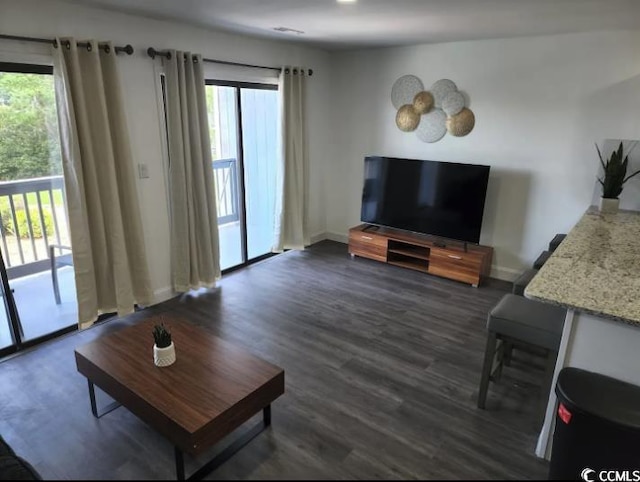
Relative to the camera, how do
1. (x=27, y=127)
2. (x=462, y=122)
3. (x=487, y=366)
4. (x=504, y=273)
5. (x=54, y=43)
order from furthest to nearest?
(x=504, y=273)
(x=462, y=122)
(x=27, y=127)
(x=54, y=43)
(x=487, y=366)

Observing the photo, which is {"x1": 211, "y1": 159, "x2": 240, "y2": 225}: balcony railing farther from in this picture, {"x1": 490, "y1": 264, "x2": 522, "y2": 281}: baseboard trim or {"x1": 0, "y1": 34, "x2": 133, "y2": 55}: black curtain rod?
{"x1": 490, "y1": 264, "x2": 522, "y2": 281}: baseboard trim

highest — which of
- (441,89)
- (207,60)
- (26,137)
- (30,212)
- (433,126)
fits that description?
(207,60)

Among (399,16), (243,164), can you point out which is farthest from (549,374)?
(243,164)

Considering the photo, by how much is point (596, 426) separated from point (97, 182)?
→ 327 cm

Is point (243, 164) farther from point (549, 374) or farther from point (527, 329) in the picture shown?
point (549, 374)

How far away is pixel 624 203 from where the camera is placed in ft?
11.5

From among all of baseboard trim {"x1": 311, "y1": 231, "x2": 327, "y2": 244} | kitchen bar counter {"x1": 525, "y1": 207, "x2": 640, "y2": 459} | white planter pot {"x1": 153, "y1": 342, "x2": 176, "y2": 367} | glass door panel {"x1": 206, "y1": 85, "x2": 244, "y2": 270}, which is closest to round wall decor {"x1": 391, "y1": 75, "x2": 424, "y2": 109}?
glass door panel {"x1": 206, "y1": 85, "x2": 244, "y2": 270}

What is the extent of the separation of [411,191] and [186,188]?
2.34 metres

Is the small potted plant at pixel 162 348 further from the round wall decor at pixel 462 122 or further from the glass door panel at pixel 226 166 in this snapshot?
the round wall decor at pixel 462 122

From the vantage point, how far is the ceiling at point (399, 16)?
2.67 metres

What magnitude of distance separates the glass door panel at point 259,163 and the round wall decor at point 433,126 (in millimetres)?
1644

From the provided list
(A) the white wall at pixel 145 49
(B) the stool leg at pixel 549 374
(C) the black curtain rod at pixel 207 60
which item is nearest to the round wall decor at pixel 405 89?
(C) the black curtain rod at pixel 207 60

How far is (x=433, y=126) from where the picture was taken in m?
4.48

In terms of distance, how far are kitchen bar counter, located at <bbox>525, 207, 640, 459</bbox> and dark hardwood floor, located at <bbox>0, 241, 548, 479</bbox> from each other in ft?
1.63
